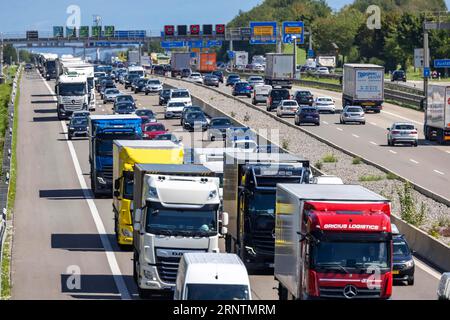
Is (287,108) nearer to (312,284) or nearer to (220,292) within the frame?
(312,284)

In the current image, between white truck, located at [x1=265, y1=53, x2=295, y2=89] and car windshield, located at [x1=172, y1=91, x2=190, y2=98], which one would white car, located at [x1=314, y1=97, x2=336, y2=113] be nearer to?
car windshield, located at [x1=172, y1=91, x2=190, y2=98]

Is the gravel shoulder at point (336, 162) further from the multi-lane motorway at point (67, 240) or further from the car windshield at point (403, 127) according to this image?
the car windshield at point (403, 127)

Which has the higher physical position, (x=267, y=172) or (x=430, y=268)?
(x=267, y=172)

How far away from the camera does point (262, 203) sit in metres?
29.6

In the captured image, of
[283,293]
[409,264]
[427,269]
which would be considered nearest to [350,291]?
[283,293]

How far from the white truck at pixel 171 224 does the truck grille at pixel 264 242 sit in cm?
233

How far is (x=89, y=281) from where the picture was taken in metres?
29.1

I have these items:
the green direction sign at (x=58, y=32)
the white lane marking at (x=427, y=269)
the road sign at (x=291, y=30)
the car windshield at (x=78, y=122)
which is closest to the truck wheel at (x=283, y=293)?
the white lane marking at (x=427, y=269)

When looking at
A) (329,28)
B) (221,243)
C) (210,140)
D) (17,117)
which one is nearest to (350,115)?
(210,140)

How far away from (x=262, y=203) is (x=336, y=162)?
2498cm

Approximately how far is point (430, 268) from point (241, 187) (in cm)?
558

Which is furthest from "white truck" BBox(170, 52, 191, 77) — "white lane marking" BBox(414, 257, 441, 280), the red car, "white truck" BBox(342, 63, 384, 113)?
"white lane marking" BBox(414, 257, 441, 280)

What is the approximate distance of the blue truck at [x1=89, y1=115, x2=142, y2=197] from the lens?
44.0 meters

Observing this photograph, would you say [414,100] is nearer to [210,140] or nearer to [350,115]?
[350,115]
